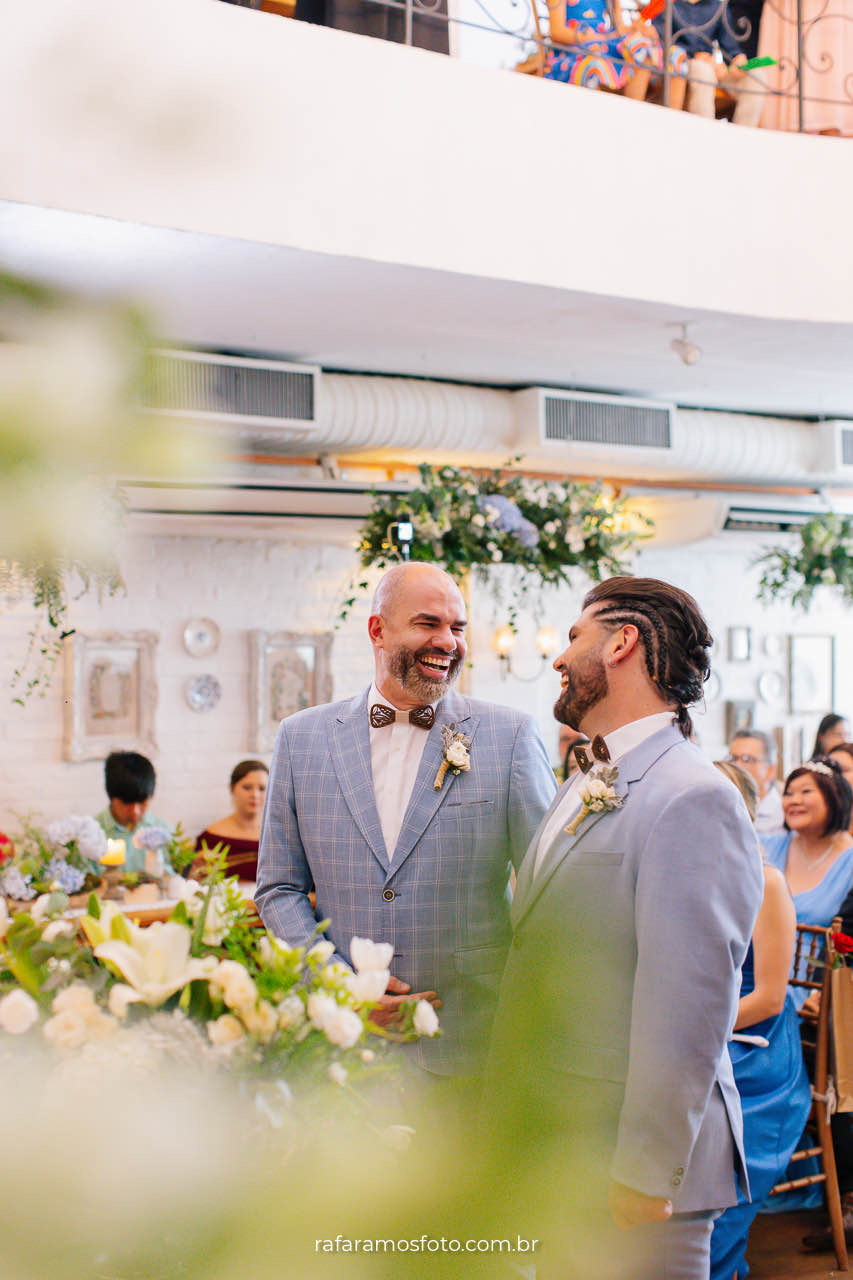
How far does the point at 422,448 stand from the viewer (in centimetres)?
623

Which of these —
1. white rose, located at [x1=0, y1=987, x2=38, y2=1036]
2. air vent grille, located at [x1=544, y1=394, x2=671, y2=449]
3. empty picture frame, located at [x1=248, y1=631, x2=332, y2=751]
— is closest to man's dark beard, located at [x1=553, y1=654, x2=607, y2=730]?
A: white rose, located at [x1=0, y1=987, x2=38, y2=1036]

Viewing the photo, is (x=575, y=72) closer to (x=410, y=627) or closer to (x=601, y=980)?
(x=410, y=627)

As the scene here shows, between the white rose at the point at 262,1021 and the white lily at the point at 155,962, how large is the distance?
6 centimetres

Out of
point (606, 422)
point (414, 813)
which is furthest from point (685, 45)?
point (414, 813)

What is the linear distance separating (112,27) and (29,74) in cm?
4

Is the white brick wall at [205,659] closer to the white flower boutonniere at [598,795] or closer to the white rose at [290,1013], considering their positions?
the white flower boutonniere at [598,795]

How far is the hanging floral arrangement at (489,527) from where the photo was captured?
537cm

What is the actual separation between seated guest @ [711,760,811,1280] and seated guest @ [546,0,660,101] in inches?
109

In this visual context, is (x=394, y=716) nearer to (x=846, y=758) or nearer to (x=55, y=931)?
(x=55, y=931)

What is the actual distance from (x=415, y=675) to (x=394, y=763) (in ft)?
0.63

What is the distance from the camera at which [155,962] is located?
0.85m

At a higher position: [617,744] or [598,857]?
[617,744]

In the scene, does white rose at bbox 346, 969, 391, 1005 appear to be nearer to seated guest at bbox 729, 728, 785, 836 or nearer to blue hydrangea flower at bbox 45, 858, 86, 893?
blue hydrangea flower at bbox 45, 858, 86, 893

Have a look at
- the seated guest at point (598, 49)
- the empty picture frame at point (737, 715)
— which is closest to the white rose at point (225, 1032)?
the seated guest at point (598, 49)
